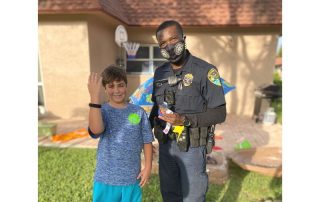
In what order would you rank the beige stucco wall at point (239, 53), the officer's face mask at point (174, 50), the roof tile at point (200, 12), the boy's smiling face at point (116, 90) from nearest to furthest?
the boy's smiling face at point (116, 90)
the officer's face mask at point (174, 50)
the roof tile at point (200, 12)
the beige stucco wall at point (239, 53)

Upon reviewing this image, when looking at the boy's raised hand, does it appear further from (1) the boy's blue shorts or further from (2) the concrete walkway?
(2) the concrete walkway

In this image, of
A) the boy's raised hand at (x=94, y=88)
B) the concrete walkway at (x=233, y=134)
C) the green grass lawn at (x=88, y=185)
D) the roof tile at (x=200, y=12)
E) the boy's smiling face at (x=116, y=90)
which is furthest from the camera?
the roof tile at (x=200, y=12)

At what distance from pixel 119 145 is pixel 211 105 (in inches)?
33.3

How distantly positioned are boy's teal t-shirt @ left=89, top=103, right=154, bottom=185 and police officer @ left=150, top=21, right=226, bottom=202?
0.26 meters

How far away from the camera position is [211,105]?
222 centimetres

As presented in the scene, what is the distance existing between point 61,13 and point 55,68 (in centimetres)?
174

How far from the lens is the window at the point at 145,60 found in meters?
10.2

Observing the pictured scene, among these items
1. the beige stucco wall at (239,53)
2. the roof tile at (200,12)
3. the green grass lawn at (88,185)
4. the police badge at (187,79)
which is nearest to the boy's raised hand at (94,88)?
the police badge at (187,79)

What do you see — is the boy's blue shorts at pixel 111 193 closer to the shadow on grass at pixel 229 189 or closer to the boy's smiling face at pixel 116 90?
the boy's smiling face at pixel 116 90

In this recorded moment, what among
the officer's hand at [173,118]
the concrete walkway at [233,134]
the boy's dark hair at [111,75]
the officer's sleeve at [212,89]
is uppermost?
the boy's dark hair at [111,75]

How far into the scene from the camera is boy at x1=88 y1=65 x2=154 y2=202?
208cm

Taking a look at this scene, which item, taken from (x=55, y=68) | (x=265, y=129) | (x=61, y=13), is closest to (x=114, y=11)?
(x=61, y=13)

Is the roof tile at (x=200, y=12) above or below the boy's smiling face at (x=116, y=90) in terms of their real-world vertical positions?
above

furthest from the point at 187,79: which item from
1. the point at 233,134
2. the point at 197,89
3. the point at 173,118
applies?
the point at 233,134
